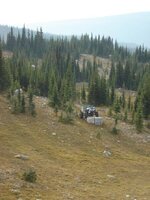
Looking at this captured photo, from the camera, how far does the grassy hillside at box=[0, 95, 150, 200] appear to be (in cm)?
3781

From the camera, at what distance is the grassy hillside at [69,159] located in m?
37.8

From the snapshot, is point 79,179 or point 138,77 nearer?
point 79,179

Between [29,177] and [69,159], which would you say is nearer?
[29,177]

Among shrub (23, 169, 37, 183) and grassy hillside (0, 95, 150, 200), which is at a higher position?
shrub (23, 169, 37, 183)

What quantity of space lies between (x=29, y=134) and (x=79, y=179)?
1955 cm

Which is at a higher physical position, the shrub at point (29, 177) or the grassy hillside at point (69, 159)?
the shrub at point (29, 177)

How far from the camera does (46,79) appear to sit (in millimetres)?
120688

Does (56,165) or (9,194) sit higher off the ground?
(9,194)

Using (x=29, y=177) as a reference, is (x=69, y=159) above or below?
below

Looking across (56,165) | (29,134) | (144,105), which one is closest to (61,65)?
(144,105)

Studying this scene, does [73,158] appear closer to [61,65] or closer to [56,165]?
[56,165]

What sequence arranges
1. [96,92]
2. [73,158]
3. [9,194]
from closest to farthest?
[9,194]
[73,158]
[96,92]

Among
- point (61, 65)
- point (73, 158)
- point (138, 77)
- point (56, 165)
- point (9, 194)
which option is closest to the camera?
point (9, 194)

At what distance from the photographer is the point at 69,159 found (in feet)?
174
